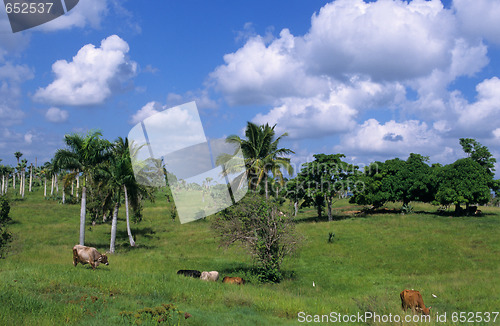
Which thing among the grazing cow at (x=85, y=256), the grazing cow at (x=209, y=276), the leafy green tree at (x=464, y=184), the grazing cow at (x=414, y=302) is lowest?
the grazing cow at (x=209, y=276)

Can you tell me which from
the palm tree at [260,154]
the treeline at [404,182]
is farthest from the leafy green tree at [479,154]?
the palm tree at [260,154]

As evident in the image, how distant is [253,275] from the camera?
79.5ft

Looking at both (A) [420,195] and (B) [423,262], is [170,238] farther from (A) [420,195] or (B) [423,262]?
(A) [420,195]

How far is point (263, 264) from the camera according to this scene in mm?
23453

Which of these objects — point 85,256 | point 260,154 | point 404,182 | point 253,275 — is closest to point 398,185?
point 404,182

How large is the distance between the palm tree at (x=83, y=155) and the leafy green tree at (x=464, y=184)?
157 ft

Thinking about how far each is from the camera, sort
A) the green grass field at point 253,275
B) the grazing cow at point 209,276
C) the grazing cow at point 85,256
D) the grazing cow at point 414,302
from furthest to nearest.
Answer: the grazing cow at point 209,276
the grazing cow at point 85,256
the grazing cow at point 414,302
the green grass field at point 253,275

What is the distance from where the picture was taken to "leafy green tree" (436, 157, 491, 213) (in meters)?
49.7

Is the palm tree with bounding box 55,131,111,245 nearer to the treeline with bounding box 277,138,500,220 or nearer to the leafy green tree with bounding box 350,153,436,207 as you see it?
the treeline with bounding box 277,138,500,220

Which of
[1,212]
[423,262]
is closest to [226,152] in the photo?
[423,262]

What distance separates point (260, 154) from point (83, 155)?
59.9 ft

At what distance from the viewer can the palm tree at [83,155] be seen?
111 ft

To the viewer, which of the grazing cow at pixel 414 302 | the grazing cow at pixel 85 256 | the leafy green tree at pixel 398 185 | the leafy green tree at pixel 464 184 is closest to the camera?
the grazing cow at pixel 414 302

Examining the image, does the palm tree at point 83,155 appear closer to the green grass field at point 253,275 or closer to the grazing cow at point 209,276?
the green grass field at point 253,275
